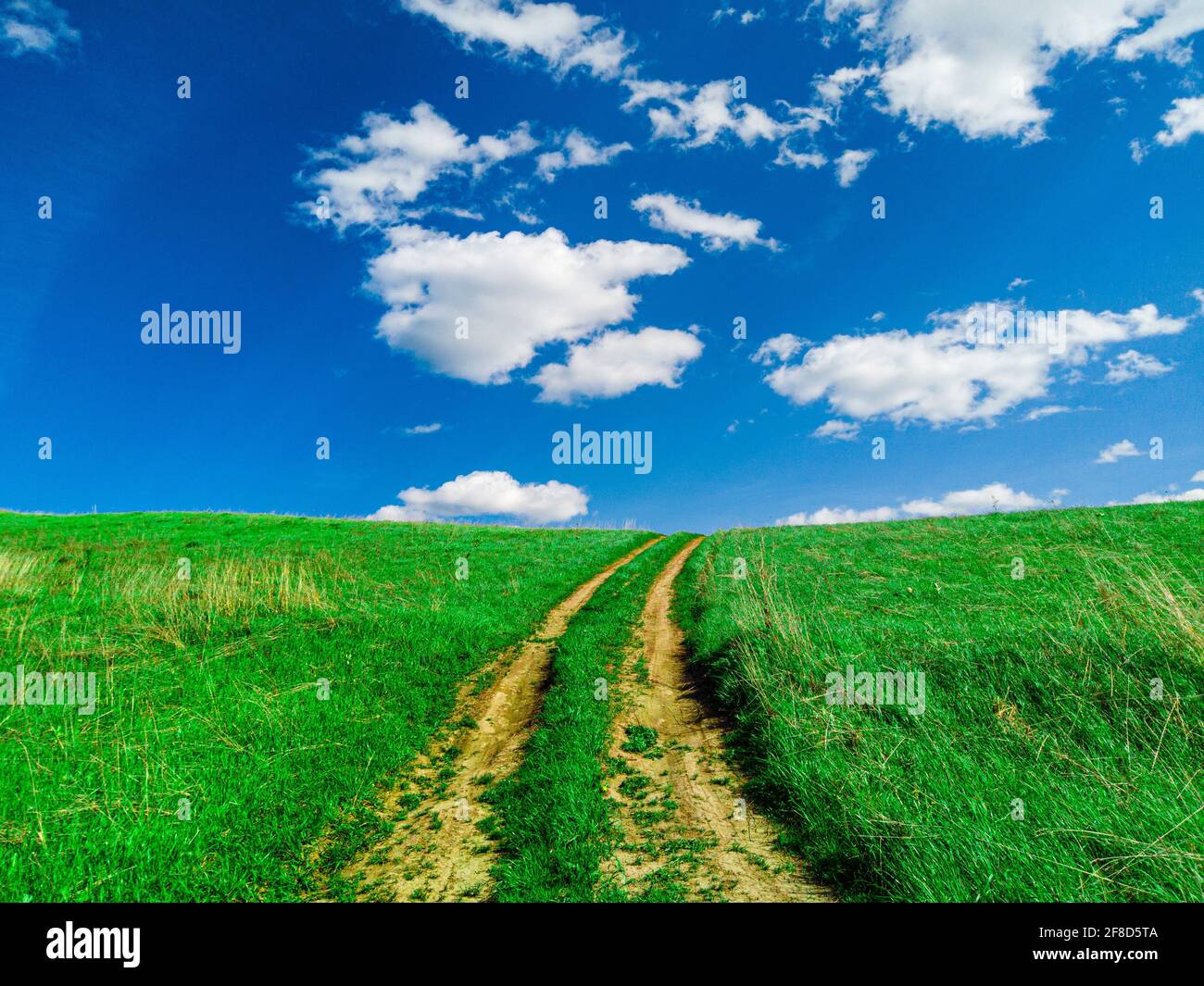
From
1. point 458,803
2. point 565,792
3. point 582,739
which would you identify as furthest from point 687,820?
point 458,803

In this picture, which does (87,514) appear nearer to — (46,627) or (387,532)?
(387,532)

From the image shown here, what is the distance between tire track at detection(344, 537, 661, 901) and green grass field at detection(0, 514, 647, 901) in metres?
0.43

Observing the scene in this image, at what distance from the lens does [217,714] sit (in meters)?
8.23

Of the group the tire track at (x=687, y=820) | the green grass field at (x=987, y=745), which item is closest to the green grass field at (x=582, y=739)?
the green grass field at (x=987, y=745)

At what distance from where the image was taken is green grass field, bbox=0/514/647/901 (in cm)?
552

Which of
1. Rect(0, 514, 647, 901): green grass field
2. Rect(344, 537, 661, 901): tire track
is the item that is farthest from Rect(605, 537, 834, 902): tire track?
Rect(0, 514, 647, 901): green grass field

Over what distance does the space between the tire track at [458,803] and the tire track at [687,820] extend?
1467 mm

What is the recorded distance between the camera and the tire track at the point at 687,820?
5.02 metres

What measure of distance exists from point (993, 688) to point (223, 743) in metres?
10.5

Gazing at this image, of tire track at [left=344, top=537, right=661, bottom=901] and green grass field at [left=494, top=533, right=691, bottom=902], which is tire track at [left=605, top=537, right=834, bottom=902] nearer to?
green grass field at [left=494, top=533, right=691, bottom=902]

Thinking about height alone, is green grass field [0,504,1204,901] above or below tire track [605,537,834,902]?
above

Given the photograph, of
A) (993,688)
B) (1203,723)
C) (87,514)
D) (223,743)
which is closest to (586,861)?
(223,743)

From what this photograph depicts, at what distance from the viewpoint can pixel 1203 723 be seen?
677cm
